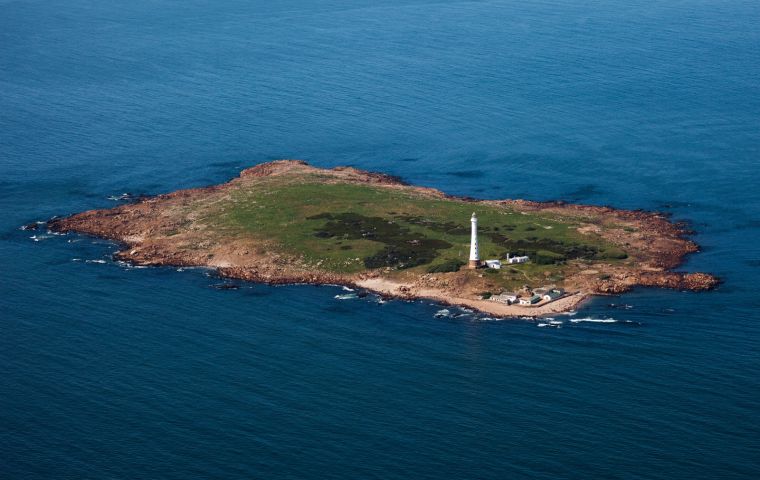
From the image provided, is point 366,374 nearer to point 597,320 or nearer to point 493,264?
point 597,320

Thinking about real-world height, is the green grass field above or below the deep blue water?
above

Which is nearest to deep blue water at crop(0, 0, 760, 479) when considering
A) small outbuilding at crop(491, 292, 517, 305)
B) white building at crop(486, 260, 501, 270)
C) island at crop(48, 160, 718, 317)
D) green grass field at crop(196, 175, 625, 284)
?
island at crop(48, 160, 718, 317)

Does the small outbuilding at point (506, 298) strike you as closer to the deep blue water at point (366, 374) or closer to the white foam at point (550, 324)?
the deep blue water at point (366, 374)

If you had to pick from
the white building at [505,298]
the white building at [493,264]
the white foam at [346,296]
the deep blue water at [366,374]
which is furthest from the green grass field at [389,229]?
the deep blue water at [366,374]

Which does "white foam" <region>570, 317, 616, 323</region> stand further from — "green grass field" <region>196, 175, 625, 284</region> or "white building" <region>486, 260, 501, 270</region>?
"white building" <region>486, 260, 501, 270</region>

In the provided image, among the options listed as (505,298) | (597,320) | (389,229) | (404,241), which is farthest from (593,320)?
(389,229)
